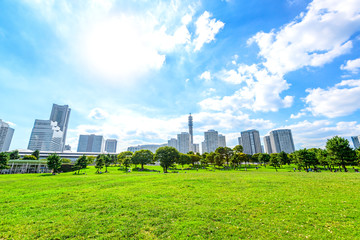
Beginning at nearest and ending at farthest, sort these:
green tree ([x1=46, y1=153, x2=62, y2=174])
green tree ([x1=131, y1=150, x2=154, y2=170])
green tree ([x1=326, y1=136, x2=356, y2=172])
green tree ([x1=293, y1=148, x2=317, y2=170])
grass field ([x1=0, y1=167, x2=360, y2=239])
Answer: grass field ([x1=0, y1=167, x2=360, y2=239])
green tree ([x1=326, y1=136, x2=356, y2=172])
green tree ([x1=46, y1=153, x2=62, y2=174])
green tree ([x1=293, y1=148, x2=317, y2=170])
green tree ([x1=131, y1=150, x2=154, y2=170])

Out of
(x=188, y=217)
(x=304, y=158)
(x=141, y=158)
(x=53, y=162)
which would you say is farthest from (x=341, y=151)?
(x=53, y=162)

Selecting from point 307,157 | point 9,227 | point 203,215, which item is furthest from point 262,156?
point 9,227

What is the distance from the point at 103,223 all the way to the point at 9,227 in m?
5.50

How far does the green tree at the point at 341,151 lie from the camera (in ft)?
155

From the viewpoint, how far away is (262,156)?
10356 cm

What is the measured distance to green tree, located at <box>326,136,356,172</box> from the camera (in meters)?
47.4

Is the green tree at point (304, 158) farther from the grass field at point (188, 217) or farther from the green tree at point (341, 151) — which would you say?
the grass field at point (188, 217)

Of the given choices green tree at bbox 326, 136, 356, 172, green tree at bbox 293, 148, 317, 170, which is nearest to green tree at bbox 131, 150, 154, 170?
green tree at bbox 293, 148, 317, 170

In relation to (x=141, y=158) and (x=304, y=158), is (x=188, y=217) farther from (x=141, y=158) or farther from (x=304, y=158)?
(x=141, y=158)

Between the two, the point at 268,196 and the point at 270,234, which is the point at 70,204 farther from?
the point at 268,196

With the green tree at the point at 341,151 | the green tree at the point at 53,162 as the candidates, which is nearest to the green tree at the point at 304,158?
the green tree at the point at 341,151

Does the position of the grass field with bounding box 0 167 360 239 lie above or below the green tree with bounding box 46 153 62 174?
below

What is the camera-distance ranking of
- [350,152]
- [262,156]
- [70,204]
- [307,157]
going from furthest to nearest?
[262,156] → [307,157] → [350,152] → [70,204]

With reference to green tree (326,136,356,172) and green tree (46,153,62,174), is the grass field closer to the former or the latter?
green tree (326,136,356,172)
